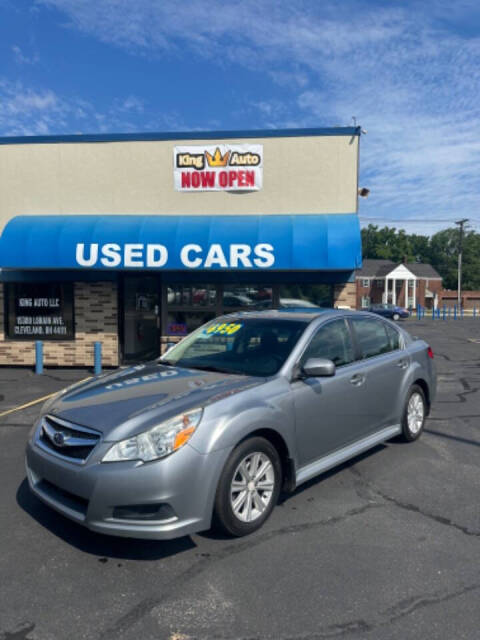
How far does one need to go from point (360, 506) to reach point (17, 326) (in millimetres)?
9856

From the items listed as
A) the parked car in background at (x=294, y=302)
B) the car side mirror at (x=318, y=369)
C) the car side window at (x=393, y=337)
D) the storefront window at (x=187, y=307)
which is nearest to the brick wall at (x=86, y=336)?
the storefront window at (x=187, y=307)

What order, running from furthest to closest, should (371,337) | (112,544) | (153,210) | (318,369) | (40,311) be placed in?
(40,311) → (153,210) → (371,337) → (318,369) → (112,544)

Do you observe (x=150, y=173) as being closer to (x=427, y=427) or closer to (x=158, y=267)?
(x=158, y=267)

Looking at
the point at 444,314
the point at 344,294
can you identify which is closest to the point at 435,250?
the point at 444,314

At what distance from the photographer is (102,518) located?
303 centimetres

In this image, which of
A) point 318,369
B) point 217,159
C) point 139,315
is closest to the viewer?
point 318,369

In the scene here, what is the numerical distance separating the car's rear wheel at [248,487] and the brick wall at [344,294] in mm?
7528

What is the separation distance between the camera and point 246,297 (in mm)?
11242

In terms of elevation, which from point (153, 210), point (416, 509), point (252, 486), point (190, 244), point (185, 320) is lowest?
point (416, 509)

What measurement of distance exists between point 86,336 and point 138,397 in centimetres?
828

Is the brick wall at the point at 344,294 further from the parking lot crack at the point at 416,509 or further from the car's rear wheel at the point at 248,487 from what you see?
the car's rear wheel at the point at 248,487

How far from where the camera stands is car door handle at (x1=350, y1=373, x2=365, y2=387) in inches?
179

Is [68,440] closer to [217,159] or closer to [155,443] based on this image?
[155,443]

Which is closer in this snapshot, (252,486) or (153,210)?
(252,486)
